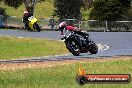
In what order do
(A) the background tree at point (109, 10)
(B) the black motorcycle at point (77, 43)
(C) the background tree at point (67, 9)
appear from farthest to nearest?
(C) the background tree at point (67, 9) → (A) the background tree at point (109, 10) → (B) the black motorcycle at point (77, 43)

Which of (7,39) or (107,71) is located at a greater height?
(107,71)

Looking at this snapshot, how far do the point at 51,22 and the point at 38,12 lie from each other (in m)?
40.0

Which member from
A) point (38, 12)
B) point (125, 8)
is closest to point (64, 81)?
point (125, 8)

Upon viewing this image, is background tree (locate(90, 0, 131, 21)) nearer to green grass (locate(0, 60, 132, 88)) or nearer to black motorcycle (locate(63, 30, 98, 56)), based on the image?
black motorcycle (locate(63, 30, 98, 56))

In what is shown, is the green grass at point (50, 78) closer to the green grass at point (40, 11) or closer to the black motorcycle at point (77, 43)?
the black motorcycle at point (77, 43)

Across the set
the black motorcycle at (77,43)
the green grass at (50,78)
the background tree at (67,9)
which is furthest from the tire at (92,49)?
the background tree at (67,9)

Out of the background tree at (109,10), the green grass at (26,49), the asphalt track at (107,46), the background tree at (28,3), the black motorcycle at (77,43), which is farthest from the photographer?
the background tree at (28,3)

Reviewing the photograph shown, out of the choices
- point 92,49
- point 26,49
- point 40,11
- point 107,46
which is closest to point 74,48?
point 92,49

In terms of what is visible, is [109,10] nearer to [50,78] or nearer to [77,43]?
[77,43]

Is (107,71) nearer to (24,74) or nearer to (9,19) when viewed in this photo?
(24,74)

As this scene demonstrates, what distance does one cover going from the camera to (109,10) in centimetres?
5119

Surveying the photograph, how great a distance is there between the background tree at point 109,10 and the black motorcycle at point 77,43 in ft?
95.9

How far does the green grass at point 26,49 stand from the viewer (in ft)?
70.0

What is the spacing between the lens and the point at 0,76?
1225 cm
